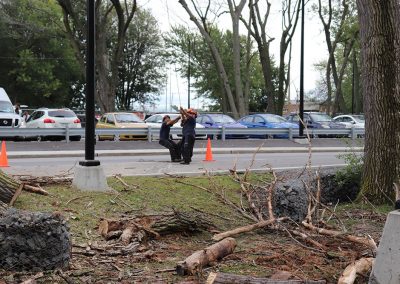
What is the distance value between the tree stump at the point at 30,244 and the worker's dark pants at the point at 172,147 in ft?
36.3

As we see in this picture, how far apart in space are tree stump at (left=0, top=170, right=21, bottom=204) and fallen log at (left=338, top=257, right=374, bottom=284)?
→ 14.1ft

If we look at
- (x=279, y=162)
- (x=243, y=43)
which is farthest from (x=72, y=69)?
(x=279, y=162)

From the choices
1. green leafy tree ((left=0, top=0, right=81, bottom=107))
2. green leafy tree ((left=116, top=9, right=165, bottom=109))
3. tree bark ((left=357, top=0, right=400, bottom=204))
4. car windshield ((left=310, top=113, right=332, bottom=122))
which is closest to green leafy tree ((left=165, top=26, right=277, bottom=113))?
green leafy tree ((left=116, top=9, right=165, bottom=109))

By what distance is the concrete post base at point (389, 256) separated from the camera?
4.19 metres

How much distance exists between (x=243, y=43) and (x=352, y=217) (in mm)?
63652

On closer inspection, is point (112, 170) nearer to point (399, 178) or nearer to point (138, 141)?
point (399, 178)

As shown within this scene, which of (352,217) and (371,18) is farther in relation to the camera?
(371,18)

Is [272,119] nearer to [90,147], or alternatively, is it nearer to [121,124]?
[121,124]

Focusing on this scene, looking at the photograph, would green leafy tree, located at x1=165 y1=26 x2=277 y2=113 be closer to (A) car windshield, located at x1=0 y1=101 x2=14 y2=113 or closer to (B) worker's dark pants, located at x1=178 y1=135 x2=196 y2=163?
(A) car windshield, located at x1=0 y1=101 x2=14 y2=113

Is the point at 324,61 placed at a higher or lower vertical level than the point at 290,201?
higher

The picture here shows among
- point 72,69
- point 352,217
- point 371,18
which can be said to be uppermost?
point 72,69

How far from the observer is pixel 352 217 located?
8.58 m

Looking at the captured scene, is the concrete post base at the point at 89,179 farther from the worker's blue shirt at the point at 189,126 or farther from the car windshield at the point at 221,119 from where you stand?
the car windshield at the point at 221,119

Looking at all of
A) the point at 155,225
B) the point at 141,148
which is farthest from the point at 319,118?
the point at 155,225
